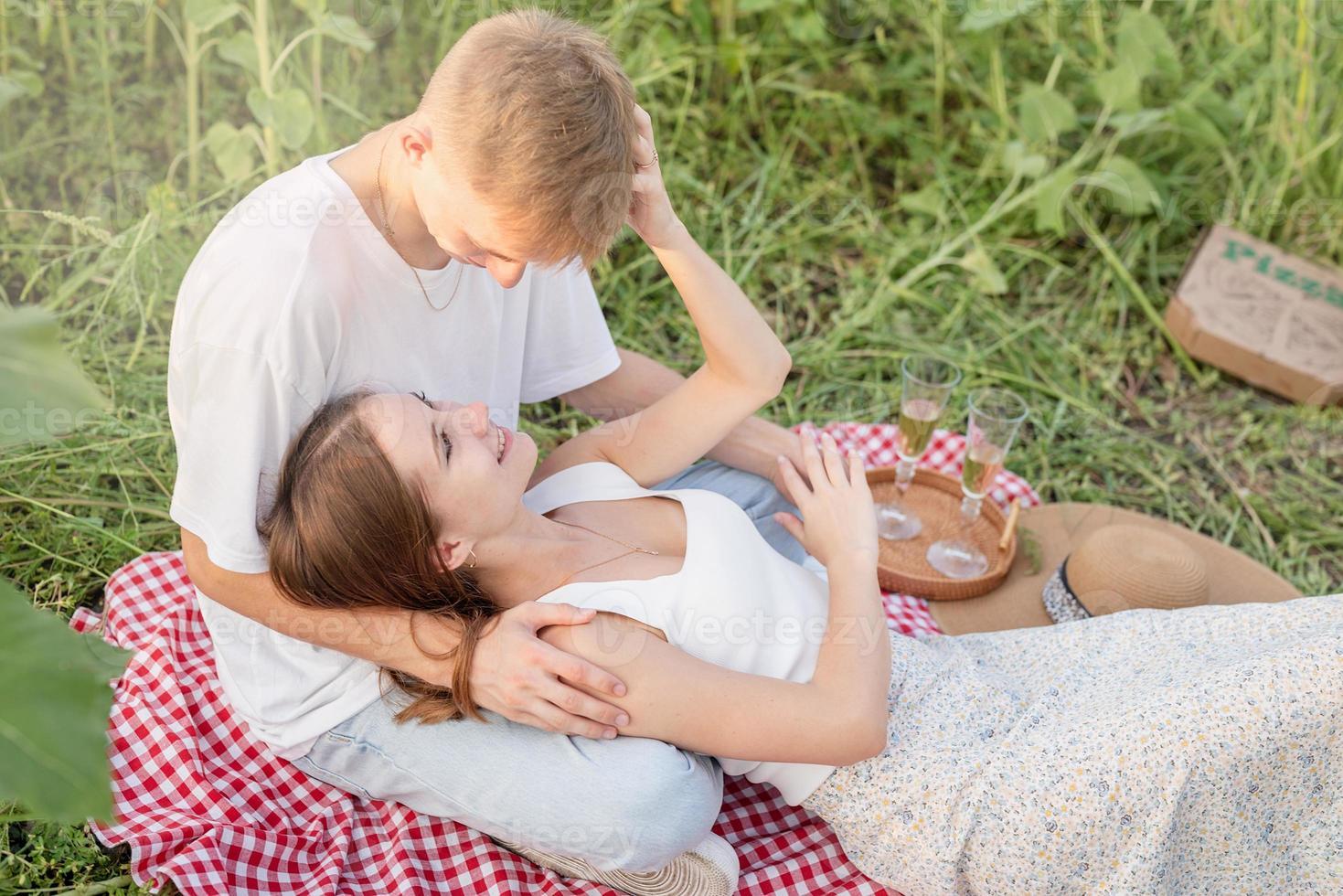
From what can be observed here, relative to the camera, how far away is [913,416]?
2.78m

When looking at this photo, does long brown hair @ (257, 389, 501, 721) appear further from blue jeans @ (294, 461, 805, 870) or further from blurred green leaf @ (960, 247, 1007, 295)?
blurred green leaf @ (960, 247, 1007, 295)

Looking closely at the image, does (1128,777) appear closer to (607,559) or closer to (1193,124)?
(607,559)

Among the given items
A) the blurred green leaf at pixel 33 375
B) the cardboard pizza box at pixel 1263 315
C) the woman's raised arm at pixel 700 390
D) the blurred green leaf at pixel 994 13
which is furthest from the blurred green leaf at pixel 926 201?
the blurred green leaf at pixel 33 375

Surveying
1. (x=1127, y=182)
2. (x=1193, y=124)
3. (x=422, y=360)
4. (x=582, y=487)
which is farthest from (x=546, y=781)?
(x=1193, y=124)

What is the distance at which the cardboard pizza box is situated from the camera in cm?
389

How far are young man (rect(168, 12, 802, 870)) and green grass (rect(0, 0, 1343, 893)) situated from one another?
0.99 metres

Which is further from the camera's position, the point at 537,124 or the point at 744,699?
the point at 744,699

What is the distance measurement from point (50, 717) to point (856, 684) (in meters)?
1.25

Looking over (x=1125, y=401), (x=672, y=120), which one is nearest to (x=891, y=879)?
(x=1125, y=401)

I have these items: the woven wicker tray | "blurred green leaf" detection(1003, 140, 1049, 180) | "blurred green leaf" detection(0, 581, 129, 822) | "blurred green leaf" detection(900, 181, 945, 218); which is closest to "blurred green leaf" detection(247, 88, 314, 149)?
the woven wicker tray

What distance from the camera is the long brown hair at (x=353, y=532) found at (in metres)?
1.91

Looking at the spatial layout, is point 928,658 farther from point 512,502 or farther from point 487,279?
point 487,279

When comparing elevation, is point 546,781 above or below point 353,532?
below

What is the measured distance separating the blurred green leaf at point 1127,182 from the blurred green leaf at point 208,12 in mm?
2657
